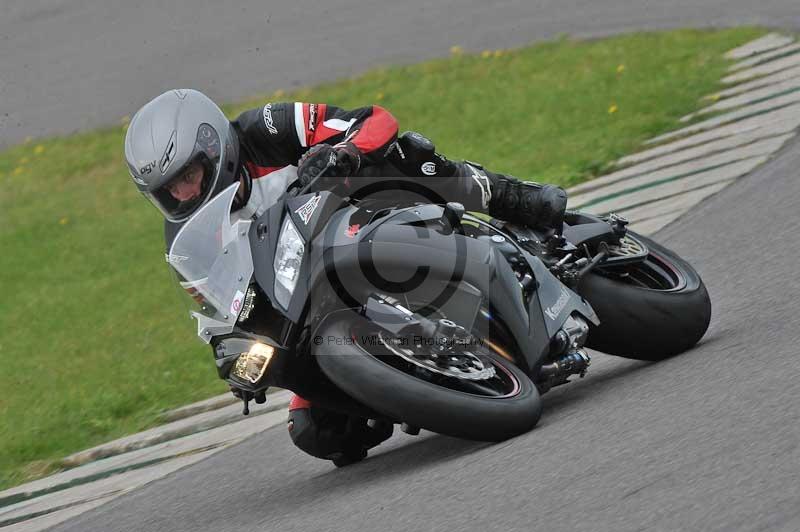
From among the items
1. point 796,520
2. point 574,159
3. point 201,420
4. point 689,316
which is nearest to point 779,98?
point 574,159

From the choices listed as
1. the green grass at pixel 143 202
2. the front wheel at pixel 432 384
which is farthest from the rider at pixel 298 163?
the green grass at pixel 143 202

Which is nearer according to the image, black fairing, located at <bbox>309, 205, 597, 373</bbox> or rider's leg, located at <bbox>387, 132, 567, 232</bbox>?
black fairing, located at <bbox>309, 205, 597, 373</bbox>

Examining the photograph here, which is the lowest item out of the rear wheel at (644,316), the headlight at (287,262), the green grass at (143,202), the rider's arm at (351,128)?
the green grass at (143,202)

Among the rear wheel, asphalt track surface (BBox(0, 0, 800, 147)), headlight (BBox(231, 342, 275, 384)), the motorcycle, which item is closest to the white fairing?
the motorcycle

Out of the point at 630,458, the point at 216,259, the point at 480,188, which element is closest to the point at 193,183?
the point at 216,259

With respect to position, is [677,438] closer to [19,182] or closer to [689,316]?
[689,316]

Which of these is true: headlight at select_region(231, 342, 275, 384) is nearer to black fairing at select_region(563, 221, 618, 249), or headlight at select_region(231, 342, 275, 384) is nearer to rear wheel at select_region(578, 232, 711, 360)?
rear wheel at select_region(578, 232, 711, 360)

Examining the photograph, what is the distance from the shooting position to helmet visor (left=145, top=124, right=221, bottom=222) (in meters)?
4.45

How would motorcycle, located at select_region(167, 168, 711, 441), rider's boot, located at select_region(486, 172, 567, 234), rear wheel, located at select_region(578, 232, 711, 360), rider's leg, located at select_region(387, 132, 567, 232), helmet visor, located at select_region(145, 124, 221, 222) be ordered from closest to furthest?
motorcycle, located at select_region(167, 168, 711, 441) → helmet visor, located at select_region(145, 124, 221, 222) → rider's leg, located at select_region(387, 132, 567, 232) → rear wheel, located at select_region(578, 232, 711, 360) → rider's boot, located at select_region(486, 172, 567, 234)

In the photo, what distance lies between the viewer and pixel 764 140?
8625 millimetres

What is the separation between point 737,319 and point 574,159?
396 cm

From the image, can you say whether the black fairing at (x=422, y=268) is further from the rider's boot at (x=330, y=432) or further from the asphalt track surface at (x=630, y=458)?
the rider's boot at (x=330, y=432)

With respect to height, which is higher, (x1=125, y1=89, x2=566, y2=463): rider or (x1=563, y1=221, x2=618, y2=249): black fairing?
(x1=125, y1=89, x2=566, y2=463): rider

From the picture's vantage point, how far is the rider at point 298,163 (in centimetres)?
446
